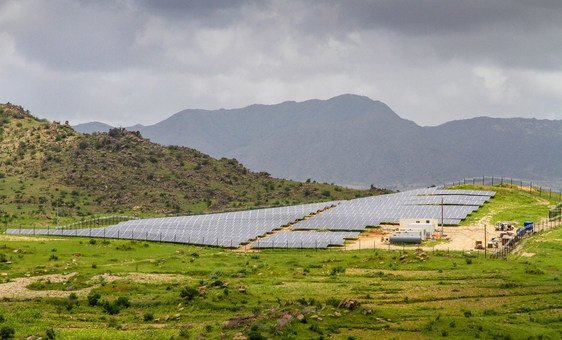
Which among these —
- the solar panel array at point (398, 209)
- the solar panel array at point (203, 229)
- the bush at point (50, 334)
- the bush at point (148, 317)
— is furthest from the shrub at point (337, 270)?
the bush at point (50, 334)

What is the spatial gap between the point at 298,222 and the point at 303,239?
19313mm

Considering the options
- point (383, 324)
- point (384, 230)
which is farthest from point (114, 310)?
point (384, 230)

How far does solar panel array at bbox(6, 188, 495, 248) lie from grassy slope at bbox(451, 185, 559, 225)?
2089mm

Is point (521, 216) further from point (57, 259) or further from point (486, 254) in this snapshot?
point (57, 259)

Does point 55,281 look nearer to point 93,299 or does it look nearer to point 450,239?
point 93,299

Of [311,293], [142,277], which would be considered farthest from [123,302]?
[311,293]

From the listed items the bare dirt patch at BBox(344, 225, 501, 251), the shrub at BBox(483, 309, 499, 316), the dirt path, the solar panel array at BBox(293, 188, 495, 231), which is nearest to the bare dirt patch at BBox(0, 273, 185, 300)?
the shrub at BBox(483, 309, 499, 316)

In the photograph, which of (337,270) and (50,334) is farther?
(337,270)

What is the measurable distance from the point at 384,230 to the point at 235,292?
217 feet

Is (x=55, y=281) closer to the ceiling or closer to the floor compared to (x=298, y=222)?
closer to the floor

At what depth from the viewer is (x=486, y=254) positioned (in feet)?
379

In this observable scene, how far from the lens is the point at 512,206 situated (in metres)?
166

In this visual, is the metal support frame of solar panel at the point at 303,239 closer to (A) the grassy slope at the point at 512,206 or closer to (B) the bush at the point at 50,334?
(A) the grassy slope at the point at 512,206

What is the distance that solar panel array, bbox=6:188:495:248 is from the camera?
5418 inches
